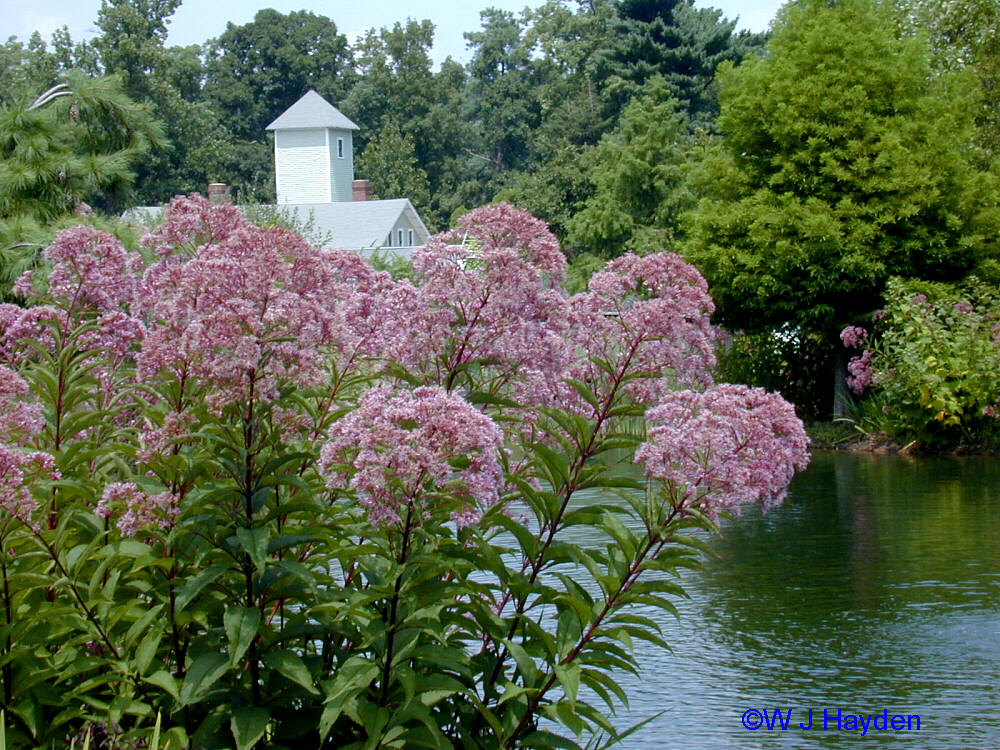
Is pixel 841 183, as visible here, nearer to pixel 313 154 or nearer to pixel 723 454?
pixel 723 454

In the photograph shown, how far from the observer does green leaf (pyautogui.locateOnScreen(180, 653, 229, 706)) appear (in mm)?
3213

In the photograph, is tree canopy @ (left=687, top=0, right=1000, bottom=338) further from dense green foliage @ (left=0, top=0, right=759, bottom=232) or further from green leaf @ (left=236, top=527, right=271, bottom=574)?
dense green foliage @ (left=0, top=0, right=759, bottom=232)

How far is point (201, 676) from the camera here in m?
→ 3.25

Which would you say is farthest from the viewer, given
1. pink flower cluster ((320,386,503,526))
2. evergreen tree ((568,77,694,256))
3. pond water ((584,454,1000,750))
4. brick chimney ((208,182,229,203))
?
evergreen tree ((568,77,694,256))

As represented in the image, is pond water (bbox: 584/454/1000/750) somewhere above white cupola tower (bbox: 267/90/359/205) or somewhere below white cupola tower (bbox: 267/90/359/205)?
below

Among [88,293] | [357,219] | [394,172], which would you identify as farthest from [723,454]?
[394,172]

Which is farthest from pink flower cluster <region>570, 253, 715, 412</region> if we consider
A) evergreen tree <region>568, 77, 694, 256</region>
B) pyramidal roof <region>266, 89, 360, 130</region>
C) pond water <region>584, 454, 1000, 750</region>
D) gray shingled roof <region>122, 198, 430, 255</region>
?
pyramidal roof <region>266, 89, 360, 130</region>

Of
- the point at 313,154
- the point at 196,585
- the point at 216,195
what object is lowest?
the point at 196,585

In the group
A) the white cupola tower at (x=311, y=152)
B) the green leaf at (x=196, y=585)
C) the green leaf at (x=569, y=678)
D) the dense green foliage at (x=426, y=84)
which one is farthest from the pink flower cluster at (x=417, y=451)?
the white cupola tower at (x=311, y=152)

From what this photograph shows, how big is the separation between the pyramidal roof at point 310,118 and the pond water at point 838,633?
166 feet

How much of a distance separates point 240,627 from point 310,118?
58281 mm

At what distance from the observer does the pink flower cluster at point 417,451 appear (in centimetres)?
298

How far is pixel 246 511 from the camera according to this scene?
331 centimetres

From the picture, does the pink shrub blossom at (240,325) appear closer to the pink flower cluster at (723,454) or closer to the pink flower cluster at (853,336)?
the pink flower cluster at (723,454)
